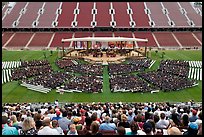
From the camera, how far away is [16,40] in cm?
7088

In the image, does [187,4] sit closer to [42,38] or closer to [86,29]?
[86,29]

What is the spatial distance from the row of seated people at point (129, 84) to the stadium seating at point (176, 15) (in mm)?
46356

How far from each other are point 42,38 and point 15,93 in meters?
41.6

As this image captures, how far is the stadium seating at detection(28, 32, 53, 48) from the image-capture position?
68.4 meters

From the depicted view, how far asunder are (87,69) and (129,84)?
8.21 m

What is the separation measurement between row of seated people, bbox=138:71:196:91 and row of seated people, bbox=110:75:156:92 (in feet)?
3.43

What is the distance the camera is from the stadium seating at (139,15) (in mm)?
77375

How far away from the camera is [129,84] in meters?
32.7

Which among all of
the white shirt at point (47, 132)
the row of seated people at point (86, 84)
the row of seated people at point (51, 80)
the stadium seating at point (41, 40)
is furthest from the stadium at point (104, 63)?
the white shirt at point (47, 132)

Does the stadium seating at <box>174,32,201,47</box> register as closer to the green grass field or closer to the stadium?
the stadium

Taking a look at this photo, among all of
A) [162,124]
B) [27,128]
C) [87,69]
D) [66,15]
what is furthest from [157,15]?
[27,128]

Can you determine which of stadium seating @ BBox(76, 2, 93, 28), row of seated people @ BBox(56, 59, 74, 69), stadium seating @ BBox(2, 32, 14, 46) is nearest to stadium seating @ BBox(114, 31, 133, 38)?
stadium seating @ BBox(76, 2, 93, 28)

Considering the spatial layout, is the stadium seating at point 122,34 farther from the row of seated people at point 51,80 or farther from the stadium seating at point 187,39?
the row of seated people at point 51,80

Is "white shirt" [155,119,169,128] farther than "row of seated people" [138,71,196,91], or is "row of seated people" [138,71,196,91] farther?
"row of seated people" [138,71,196,91]
